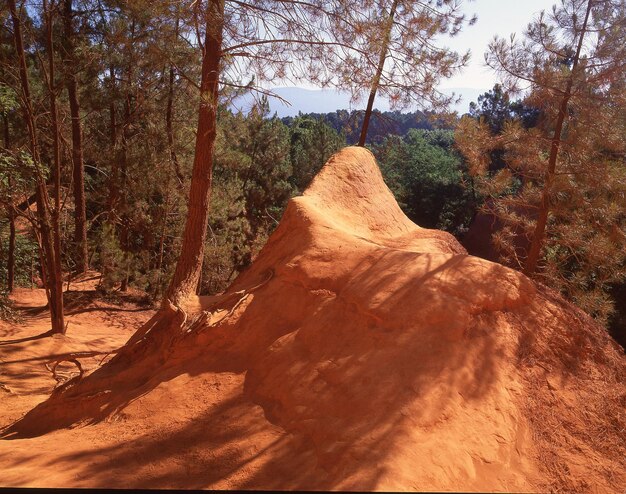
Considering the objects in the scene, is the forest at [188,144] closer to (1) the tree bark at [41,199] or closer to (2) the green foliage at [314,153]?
(1) the tree bark at [41,199]

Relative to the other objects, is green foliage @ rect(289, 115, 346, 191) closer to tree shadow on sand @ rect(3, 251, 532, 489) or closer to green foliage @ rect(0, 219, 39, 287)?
green foliage @ rect(0, 219, 39, 287)

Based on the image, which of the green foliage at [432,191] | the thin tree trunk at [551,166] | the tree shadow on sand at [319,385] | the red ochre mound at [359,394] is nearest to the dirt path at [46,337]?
the red ochre mound at [359,394]

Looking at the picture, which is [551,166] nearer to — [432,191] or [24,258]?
[24,258]

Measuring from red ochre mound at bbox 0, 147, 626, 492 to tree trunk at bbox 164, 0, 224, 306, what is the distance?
1603mm

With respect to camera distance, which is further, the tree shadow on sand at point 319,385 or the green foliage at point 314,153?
the green foliage at point 314,153

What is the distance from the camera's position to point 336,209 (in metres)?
7.95

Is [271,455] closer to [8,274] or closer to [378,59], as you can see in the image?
[378,59]

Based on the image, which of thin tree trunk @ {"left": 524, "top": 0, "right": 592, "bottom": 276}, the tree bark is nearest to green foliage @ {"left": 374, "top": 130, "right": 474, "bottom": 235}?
thin tree trunk @ {"left": 524, "top": 0, "right": 592, "bottom": 276}

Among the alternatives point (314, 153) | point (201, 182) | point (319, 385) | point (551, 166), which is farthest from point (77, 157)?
Answer: point (314, 153)

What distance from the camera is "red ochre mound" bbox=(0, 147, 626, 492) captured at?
3.62m

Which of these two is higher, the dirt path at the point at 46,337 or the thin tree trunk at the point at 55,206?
the thin tree trunk at the point at 55,206

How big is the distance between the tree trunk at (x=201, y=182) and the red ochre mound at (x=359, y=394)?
1.60m

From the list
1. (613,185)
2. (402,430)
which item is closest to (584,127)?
(613,185)

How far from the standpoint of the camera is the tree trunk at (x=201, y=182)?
739 centimetres
